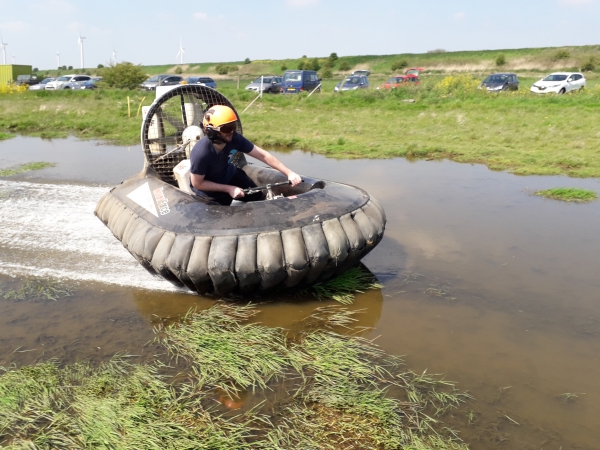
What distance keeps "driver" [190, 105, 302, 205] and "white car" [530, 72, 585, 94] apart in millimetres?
18082

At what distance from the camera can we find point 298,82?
2219cm

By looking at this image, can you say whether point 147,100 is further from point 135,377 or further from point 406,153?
point 135,377

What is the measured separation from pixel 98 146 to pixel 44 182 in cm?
374

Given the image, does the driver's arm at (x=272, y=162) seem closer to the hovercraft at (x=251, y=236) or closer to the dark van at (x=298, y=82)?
the hovercraft at (x=251, y=236)

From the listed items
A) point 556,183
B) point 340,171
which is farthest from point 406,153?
point 556,183

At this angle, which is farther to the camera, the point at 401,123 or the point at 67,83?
the point at 67,83

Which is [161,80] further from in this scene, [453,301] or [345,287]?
[453,301]

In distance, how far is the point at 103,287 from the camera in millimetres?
3980

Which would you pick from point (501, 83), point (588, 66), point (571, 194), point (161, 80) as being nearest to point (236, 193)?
point (571, 194)

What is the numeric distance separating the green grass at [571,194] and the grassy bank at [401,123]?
3.59 ft

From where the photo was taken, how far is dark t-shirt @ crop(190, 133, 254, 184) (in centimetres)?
386

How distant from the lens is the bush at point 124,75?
83.3 ft

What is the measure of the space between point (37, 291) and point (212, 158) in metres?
1.54

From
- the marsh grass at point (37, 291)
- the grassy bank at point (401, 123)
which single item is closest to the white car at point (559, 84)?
the grassy bank at point (401, 123)
